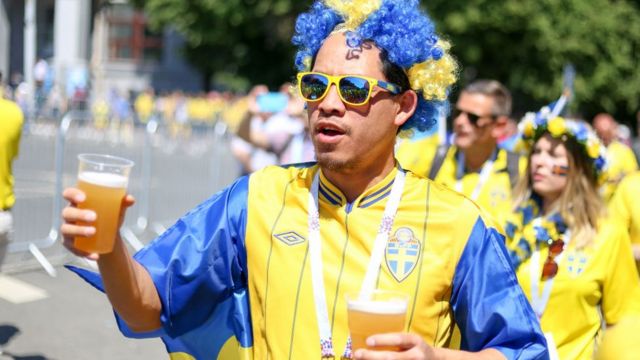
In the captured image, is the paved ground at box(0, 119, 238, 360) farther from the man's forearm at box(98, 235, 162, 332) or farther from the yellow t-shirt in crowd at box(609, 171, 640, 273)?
the man's forearm at box(98, 235, 162, 332)

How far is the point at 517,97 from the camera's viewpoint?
34.8 meters

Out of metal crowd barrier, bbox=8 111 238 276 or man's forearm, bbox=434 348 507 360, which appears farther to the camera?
metal crowd barrier, bbox=8 111 238 276

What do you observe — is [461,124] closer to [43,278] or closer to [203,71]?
[43,278]

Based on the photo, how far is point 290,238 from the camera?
2762 millimetres

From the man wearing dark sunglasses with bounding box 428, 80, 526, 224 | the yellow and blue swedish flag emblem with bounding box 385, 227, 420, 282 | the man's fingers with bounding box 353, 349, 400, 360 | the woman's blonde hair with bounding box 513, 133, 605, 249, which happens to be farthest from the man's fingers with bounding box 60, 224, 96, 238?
the man wearing dark sunglasses with bounding box 428, 80, 526, 224

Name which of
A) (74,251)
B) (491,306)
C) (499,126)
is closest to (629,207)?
(499,126)

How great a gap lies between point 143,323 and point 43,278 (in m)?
6.68

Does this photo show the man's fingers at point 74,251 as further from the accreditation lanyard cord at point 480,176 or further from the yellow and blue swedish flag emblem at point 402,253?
the accreditation lanyard cord at point 480,176

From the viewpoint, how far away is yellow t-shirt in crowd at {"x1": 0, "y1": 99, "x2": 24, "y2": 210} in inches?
258

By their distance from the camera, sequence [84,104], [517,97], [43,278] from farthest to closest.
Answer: [517,97] → [84,104] → [43,278]

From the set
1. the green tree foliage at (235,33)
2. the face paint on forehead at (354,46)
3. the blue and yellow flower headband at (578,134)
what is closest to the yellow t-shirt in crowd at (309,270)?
the face paint on forehead at (354,46)

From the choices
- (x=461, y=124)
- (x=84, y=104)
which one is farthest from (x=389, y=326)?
(x=84, y=104)

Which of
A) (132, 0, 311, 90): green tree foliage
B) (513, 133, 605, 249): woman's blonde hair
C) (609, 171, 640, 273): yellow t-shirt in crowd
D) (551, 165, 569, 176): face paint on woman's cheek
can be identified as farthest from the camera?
(132, 0, 311, 90): green tree foliage

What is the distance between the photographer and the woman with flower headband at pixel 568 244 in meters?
4.28
